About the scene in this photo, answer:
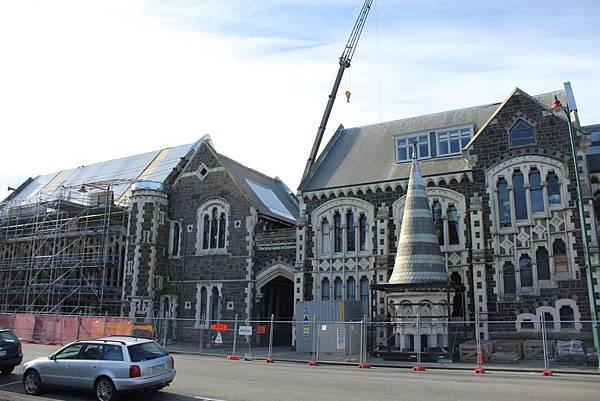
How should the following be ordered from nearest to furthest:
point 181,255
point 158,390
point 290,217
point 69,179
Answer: point 158,390, point 181,255, point 290,217, point 69,179

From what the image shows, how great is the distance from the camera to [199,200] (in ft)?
121

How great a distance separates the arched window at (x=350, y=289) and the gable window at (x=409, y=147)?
775cm

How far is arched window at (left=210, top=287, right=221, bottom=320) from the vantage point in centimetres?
3428

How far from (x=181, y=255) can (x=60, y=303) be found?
30.1 feet

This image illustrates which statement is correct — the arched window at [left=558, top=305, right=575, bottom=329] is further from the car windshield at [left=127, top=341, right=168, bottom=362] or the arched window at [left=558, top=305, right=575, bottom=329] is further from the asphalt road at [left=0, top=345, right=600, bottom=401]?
the car windshield at [left=127, top=341, right=168, bottom=362]

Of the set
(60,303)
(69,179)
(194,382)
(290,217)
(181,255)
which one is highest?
(69,179)

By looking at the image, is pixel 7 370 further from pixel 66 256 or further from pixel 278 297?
pixel 66 256

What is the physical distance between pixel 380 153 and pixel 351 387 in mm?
20968

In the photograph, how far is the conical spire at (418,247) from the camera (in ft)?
81.8

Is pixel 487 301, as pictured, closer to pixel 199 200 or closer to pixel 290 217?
pixel 290 217

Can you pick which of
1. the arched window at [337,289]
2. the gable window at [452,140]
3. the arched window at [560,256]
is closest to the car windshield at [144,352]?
the arched window at [337,289]

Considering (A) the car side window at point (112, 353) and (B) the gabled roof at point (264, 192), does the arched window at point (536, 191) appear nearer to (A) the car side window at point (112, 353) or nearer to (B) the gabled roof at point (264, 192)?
(B) the gabled roof at point (264, 192)

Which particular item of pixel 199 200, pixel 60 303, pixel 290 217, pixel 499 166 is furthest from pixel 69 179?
pixel 499 166

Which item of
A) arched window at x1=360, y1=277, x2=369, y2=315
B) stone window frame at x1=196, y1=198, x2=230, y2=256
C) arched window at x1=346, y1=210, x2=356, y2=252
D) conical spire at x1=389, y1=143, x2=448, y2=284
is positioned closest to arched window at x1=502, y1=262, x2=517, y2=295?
conical spire at x1=389, y1=143, x2=448, y2=284
